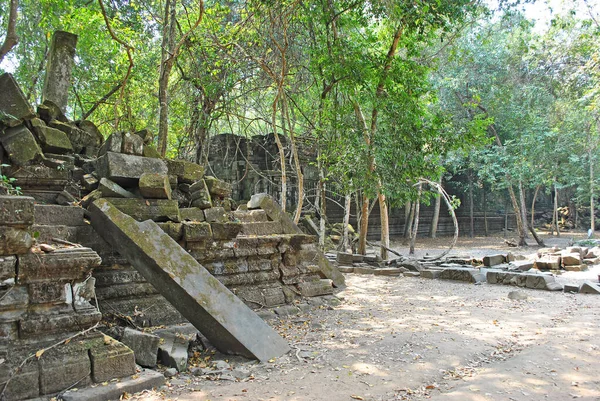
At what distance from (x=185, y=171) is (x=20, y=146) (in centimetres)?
181

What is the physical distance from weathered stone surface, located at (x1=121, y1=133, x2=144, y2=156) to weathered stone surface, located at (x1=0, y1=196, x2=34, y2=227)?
1.86 metres

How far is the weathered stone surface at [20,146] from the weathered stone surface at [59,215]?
0.62 metres

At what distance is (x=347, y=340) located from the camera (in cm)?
452

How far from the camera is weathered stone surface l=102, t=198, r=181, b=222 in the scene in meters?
4.59

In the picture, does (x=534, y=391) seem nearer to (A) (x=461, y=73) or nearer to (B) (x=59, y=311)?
(B) (x=59, y=311)

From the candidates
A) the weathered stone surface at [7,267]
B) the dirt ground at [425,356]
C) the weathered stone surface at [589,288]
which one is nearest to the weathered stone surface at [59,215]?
the weathered stone surface at [7,267]

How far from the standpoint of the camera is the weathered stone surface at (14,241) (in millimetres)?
2871

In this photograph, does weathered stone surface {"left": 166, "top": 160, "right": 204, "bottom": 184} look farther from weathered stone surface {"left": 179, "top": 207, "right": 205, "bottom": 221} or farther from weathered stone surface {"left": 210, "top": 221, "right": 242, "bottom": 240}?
weathered stone surface {"left": 210, "top": 221, "right": 242, "bottom": 240}

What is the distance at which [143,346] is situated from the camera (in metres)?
3.48

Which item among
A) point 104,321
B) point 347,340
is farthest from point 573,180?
point 104,321

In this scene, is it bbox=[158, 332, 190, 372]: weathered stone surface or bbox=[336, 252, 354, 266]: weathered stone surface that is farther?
bbox=[336, 252, 354, 266]: weathered stone surface

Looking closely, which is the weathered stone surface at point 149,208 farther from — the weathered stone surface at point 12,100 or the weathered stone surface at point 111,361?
the weathered stone surface at point 111,361

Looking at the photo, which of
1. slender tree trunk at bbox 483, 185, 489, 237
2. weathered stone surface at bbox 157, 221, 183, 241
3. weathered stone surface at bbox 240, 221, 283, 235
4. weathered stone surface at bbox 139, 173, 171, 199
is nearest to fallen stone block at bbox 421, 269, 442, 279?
weathered stone surface at bbox 240, 221, 283, 235

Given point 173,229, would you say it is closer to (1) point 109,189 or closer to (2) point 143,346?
(1) point 109,189
